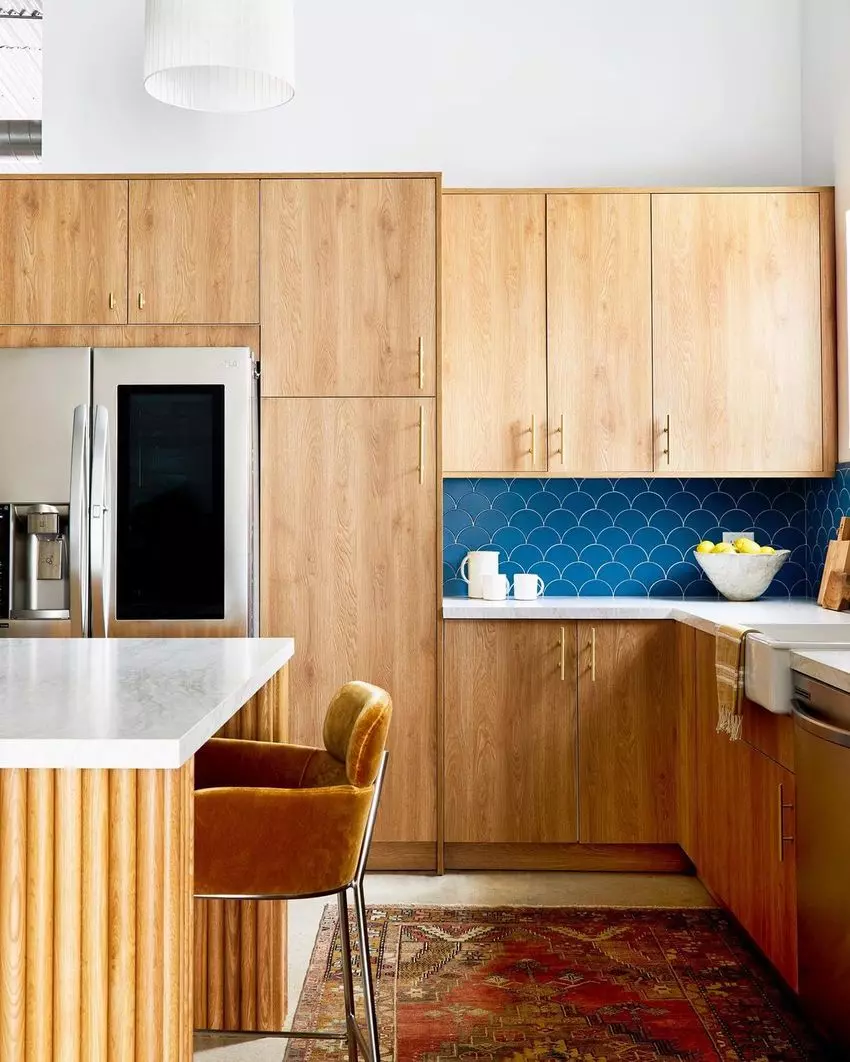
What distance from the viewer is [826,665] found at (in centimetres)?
209

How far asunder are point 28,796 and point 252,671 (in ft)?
2.15

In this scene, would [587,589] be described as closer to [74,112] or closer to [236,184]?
[236,184]

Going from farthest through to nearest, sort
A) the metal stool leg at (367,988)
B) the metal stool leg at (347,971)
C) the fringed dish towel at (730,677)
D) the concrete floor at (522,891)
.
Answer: the concrete floor at (522,891)
the fringed dish towel at (730,677)
the metal stool leg at (347,971)
the metal stool leg at (367,988)

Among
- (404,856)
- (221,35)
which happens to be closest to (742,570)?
(404,856)

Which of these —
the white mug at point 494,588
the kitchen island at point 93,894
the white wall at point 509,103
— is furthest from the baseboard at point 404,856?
the white wall at point 509,103

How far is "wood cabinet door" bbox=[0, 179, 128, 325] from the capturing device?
3.49m

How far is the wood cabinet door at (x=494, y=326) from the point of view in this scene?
3709 mm

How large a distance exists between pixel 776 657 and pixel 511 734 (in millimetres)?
1286

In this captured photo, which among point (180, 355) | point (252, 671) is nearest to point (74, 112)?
point (180, 355)

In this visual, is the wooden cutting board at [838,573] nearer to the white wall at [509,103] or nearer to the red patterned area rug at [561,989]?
the red patterned area rug at [561,989]

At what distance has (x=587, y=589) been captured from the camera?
4.04 meters

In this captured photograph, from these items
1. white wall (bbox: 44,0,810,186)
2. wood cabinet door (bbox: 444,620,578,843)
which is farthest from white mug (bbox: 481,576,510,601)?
white wall (bbox: 44,0,810,186)

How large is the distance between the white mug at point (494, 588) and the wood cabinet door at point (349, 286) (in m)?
0.73

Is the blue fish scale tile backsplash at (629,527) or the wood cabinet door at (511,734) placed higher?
the blue fish scale tile backsplash at (629,527)
